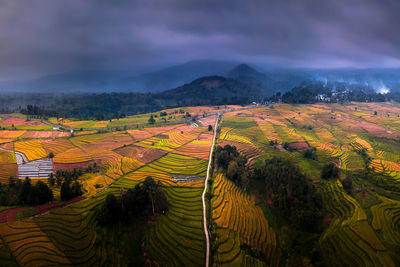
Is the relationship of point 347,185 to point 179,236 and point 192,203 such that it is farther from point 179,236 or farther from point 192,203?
point 179,236

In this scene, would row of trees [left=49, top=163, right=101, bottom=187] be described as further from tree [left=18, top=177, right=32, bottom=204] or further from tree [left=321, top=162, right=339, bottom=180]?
tree [left=321, top=162, right=339, bottom=180]

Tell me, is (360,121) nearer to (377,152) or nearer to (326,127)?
(326,127)

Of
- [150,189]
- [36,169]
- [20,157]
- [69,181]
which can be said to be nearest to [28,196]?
[69,181]

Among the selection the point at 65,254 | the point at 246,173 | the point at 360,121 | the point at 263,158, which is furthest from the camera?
the point at 360,121

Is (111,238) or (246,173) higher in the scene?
(246,173)

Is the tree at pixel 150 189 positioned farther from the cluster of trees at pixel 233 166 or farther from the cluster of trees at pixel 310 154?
the cluster of trees at pixel 310 154

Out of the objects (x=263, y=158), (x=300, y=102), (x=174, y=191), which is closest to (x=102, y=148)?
(x=174, y=191)

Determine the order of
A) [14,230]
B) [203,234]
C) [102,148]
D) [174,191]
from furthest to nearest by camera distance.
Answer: [102,148], [174,191], [203,234], [14,230]
